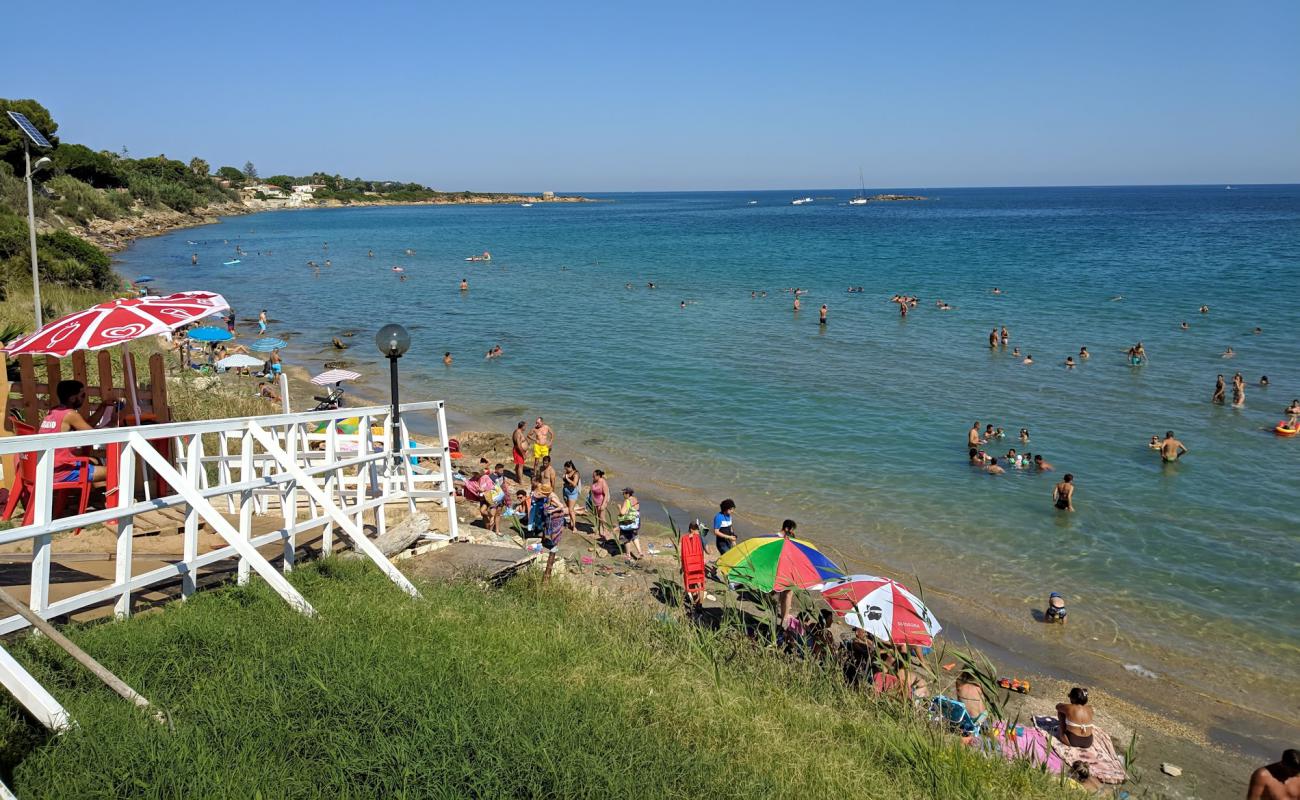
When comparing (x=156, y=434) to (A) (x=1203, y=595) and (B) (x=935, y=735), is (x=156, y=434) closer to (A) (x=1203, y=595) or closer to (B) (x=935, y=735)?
(B) (x=935, y=735)

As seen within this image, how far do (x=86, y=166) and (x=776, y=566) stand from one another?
9576 centimetres

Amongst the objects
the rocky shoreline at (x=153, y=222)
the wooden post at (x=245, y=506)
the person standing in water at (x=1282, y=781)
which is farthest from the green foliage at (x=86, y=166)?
the person standing in water at (x=1282, y=781)

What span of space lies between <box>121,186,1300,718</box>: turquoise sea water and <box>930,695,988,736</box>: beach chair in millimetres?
4230

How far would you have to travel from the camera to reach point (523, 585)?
7.72 metres

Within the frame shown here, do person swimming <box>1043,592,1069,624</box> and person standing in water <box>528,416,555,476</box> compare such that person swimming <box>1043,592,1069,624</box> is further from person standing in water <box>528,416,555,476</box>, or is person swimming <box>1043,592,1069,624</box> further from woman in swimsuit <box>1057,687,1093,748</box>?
person standing in water <box>528,416,555,476</box>

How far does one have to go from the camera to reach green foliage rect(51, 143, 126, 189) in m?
79.8

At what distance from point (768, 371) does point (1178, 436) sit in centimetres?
1155

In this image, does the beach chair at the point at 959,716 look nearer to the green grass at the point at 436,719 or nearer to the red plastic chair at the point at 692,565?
the green grass at the point at 436,719

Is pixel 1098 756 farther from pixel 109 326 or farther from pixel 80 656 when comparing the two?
pixel 109 326

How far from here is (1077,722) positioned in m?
8.21

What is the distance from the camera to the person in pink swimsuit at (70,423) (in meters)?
7.16

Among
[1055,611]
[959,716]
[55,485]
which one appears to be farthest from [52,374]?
[1055,611]

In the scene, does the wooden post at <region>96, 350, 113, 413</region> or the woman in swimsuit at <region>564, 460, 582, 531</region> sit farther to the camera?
the woman in swimsuit at <region>564, 460, 582, 531</region>

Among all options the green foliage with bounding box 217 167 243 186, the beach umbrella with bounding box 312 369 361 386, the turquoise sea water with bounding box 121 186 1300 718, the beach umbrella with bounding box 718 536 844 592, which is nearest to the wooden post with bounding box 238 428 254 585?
the beach umbrella with bounding box 718 536 844 592
